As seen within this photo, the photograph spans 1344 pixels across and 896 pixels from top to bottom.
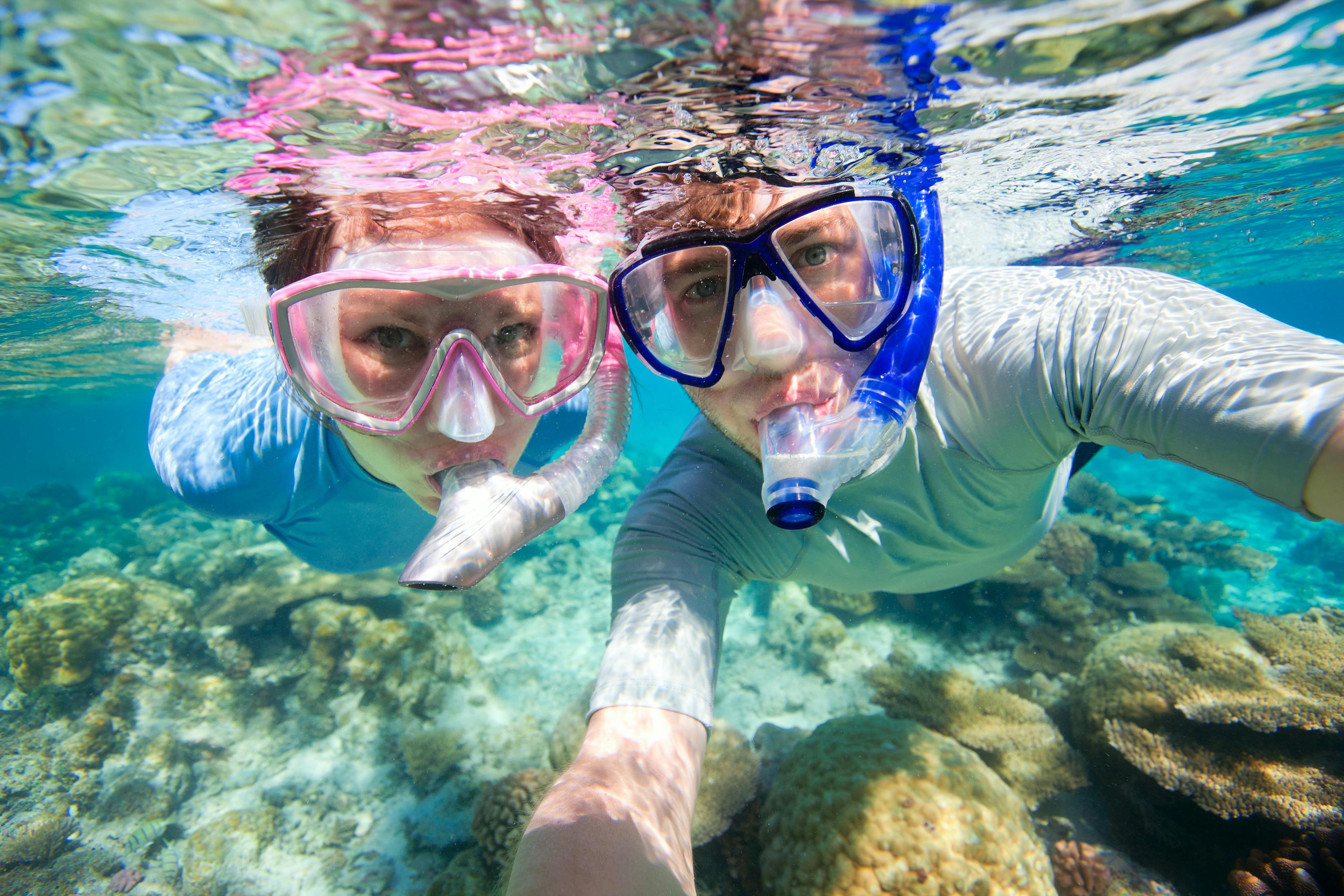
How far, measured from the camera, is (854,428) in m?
2.18

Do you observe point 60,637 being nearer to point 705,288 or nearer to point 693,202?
point 693,202

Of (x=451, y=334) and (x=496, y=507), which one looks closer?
(x=496, y=507)

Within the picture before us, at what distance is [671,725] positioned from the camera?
2.12m

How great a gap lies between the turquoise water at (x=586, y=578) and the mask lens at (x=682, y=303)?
92 centimetres

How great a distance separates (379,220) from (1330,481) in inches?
160

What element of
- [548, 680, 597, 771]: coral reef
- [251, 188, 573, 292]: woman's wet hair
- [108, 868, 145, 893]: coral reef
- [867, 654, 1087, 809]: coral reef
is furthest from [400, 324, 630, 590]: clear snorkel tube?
[108, 868, 145, 893]: coral reef

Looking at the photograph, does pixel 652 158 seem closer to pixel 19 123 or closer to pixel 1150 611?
pixel 19 123

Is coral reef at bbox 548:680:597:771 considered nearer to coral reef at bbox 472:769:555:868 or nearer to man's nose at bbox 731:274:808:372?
coral reef at bbox 472:769:555:868

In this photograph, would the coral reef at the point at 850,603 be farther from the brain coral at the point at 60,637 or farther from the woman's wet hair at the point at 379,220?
the brain coral at the point at 60,637

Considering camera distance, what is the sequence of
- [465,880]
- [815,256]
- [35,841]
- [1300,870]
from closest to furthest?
[815,256], [1300,870], [465,880], [35,841]

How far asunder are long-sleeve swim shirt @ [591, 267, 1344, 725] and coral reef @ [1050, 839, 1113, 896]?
2.64 meters

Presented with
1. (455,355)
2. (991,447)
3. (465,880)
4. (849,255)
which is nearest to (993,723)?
(991,447)

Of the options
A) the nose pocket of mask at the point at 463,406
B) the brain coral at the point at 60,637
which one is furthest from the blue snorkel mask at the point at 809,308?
the brain coral at the point at 60,637

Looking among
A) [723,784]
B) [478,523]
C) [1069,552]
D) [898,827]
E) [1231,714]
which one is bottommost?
[1069,552]
